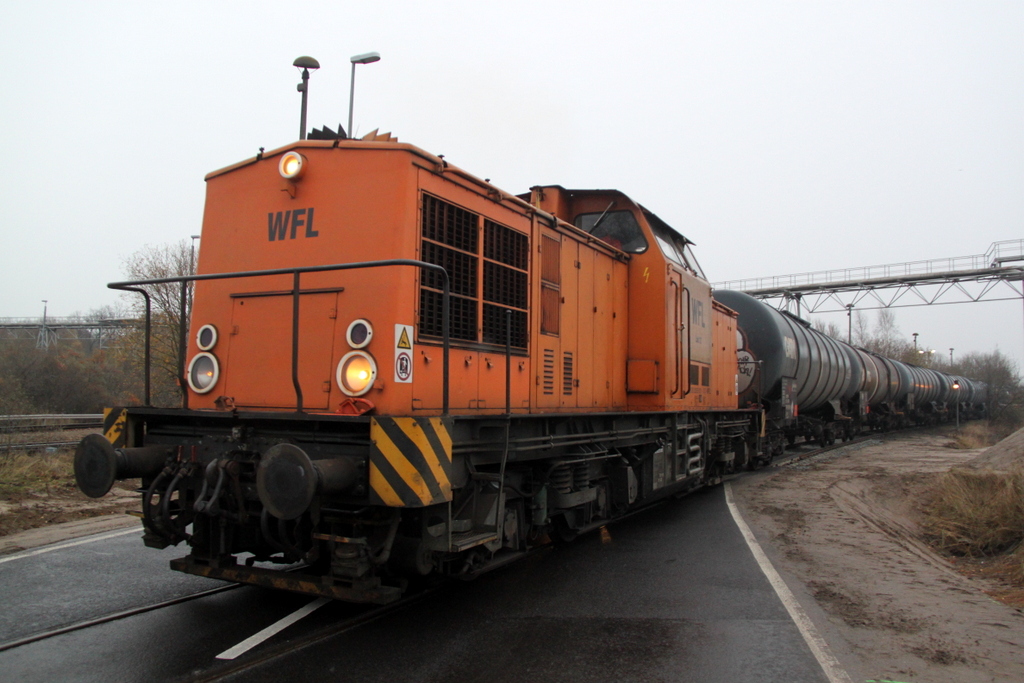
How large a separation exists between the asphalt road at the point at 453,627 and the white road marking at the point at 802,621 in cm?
7

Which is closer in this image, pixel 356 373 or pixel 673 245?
pixel 356 373

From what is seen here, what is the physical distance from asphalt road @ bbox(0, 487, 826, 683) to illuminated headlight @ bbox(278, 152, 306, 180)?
3024mm

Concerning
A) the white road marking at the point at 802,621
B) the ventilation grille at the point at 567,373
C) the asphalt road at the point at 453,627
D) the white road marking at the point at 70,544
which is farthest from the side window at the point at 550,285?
the white road marking at the point at 70,544

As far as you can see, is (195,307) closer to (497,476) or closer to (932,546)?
(497,476)

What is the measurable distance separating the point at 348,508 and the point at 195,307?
2265mm

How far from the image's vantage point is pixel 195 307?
532 cm

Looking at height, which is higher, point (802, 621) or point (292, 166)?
point (292, 166)

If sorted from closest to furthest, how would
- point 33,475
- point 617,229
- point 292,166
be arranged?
point 292,166 → point 617,229 → point 33,475

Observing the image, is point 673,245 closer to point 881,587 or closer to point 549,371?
point 549,371

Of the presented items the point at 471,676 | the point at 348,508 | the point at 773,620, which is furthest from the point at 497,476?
the point at 773,620

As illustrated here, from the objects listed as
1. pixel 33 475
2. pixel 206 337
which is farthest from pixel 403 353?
pixel 33 475

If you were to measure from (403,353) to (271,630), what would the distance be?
1.90 m

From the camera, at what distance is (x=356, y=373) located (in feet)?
14.5

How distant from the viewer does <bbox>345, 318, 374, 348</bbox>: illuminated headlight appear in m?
4.45
